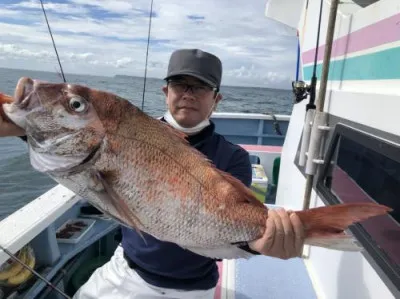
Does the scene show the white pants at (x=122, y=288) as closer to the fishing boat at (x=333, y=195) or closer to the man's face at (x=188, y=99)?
the fishing boat at (x=333, y=195)

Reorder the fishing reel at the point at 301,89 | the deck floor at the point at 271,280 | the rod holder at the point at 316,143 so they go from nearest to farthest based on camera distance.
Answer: the deck floor at the point at 271,280, the rod holder at the point at 316,143, the fishing reel at the point at 301,89

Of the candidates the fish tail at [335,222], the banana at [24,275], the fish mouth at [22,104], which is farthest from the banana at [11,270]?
the fish tail at [335,222]

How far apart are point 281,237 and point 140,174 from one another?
59 cm

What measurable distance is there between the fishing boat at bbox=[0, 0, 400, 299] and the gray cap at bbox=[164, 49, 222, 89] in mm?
974

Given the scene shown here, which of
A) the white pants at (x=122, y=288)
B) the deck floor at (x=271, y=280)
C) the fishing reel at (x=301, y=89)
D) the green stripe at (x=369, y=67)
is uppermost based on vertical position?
the green stripe at (x=369, y=67)

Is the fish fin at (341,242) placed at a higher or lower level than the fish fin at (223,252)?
higher

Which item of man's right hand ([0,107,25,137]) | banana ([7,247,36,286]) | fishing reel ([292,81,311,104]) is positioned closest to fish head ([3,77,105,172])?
man's right hand ([0,107,25,137])

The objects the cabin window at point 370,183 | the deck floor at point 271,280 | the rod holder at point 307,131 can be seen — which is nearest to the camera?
the cabin window at point 370,183

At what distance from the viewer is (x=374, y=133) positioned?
2176 millimetres

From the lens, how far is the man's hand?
4.57ft

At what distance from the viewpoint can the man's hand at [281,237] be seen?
4.57 feet

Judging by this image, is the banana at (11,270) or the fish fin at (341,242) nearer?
the fish fin at (341,242)

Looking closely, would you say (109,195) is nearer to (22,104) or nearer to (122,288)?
(22,104)

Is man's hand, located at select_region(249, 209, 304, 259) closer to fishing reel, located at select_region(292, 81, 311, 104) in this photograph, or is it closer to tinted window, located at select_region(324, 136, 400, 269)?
tinted window, located at select_region(324, 136, 400, 269)
